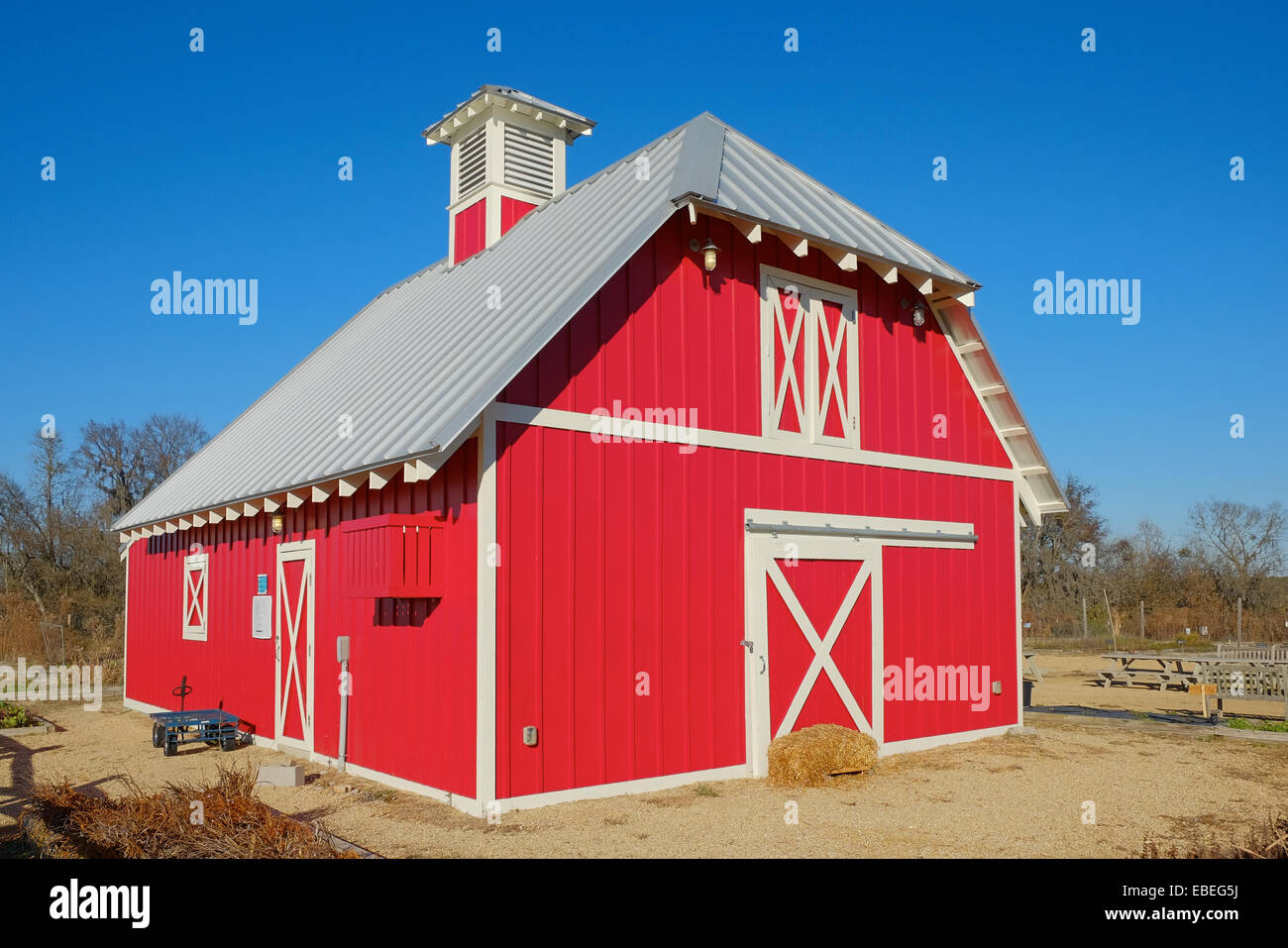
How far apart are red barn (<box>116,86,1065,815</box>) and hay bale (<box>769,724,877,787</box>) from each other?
0.37 m

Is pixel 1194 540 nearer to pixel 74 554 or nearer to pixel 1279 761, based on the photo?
pixel 1279 761

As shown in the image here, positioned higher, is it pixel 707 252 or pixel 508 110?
pixel 508 110

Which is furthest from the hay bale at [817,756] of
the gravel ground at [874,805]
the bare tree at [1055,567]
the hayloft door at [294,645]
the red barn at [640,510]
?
the bare tree at [1055,567]

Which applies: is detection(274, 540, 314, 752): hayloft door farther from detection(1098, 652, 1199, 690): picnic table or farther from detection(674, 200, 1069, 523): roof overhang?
detection(1098, 652, 1199, 690): picnic table

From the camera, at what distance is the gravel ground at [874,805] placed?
25.8 feet

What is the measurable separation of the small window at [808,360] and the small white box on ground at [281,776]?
6.05 meters

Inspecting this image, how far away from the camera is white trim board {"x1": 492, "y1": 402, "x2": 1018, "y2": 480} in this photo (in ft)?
31.1

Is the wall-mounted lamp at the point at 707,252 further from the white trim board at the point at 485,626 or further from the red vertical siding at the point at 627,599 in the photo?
the white trim board at the point at 485,626

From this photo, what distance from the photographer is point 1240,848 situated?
20.4 feet

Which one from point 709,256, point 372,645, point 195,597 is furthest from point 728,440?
point 195,597

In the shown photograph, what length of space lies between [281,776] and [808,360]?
7.24 meters

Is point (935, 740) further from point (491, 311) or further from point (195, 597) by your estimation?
point (195, 597)

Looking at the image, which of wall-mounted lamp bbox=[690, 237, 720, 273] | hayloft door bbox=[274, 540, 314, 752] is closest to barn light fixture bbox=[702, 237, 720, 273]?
wall-mounted lamp bbox=[690, 237, 720, 273]
